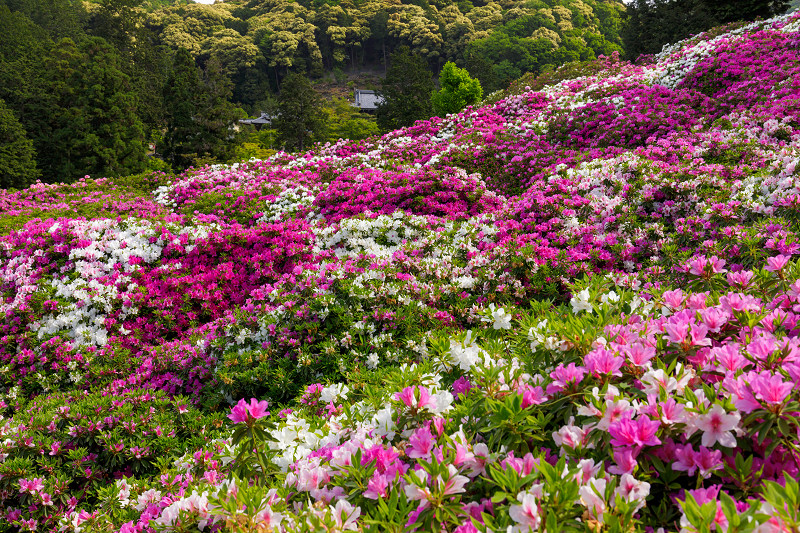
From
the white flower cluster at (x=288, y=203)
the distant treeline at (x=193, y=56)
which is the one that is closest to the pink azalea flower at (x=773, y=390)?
the white flower cluster at (x=288, y=203)

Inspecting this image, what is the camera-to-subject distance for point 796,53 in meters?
10.3

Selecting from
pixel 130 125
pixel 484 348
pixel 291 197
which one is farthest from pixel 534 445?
pixel 130 125

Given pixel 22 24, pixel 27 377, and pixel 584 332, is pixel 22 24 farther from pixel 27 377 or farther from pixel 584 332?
pixel 584 332

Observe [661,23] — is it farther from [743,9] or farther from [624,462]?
[624,462]

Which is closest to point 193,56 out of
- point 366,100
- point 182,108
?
point 366,100

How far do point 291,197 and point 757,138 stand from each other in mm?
8839

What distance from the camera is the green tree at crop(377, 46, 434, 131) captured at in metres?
30.2

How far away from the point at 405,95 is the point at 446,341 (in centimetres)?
3181

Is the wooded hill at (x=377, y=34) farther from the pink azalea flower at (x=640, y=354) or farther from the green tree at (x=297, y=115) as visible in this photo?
the pink azalea flower at (x=640, y=354)

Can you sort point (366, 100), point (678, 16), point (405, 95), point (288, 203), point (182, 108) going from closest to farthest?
point (288, 203)
point (182, 108)
point (678, 16)
point (405, 95)
point (366, 100)

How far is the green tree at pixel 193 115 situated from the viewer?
69.4 ft

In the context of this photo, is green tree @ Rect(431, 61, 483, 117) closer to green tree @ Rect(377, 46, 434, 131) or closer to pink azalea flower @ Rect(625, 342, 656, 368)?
green tree @ Rect(377, 46, 434, 131)

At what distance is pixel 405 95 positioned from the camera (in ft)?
102

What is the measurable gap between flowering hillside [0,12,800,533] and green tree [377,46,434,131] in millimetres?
20682
